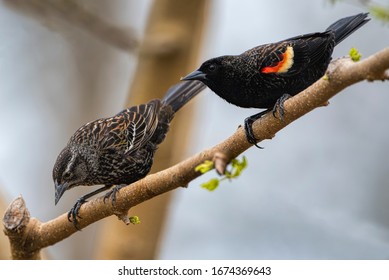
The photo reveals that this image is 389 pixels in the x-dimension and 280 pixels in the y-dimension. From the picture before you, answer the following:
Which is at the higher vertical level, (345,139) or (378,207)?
(345,139)

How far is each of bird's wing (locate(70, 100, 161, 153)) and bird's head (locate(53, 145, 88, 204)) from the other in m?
0.12

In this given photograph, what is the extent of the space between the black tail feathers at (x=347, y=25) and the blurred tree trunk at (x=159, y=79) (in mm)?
2747

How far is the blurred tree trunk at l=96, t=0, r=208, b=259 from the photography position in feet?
20.0

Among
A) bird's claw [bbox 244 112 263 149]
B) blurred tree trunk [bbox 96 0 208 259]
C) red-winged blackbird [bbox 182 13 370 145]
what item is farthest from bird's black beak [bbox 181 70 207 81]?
blurred tree trunk [bbox 96 0 208 259]

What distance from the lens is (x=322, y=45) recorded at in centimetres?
332

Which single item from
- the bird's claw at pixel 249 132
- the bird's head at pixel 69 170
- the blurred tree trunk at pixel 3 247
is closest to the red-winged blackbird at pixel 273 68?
the bird's claw at pixel 249 132

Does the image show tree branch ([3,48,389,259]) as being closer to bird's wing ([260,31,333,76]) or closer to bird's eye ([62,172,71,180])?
bird's eye ([62,172,71,180])

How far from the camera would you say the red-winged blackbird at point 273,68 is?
332 cm

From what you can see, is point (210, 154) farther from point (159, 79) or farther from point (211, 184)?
point (159, 79)

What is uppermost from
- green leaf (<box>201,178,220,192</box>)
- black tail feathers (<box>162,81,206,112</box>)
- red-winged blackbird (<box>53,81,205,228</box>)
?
black tail feathers (<box>162,81,206,112</box>)
